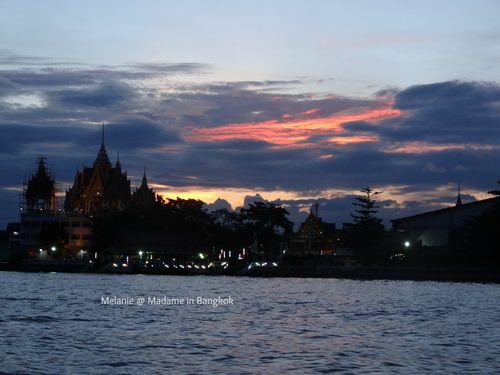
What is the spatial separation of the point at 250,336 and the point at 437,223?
109040 mm

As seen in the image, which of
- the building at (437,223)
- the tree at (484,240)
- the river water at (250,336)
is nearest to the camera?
the river water at (250,336)

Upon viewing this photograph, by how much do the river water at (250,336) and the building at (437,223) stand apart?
70.7 m

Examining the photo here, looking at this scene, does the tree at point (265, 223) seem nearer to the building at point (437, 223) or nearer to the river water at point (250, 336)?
the building at point (437, 223)

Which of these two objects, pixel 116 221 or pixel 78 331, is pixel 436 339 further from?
pixel 116 221

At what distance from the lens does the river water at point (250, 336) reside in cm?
3591

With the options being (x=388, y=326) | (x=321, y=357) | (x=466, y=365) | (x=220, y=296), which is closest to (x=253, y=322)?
(x=388, y=326)

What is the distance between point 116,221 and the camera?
192 meters

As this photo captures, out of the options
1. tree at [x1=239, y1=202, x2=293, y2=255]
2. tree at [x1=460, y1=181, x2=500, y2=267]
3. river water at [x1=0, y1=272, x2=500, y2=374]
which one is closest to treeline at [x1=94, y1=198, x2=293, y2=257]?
tree at [x1=239, y1=202, x2=293, y2=255]

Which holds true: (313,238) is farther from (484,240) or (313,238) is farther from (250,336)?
(250,336)

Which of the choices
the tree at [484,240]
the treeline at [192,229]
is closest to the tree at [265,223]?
the treeline at [192,229]

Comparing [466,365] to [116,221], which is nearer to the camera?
[466,365]

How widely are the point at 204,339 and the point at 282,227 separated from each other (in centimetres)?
14898

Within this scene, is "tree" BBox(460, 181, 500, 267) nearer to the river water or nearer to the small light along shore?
the small light along shore

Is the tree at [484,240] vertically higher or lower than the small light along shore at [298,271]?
higher
